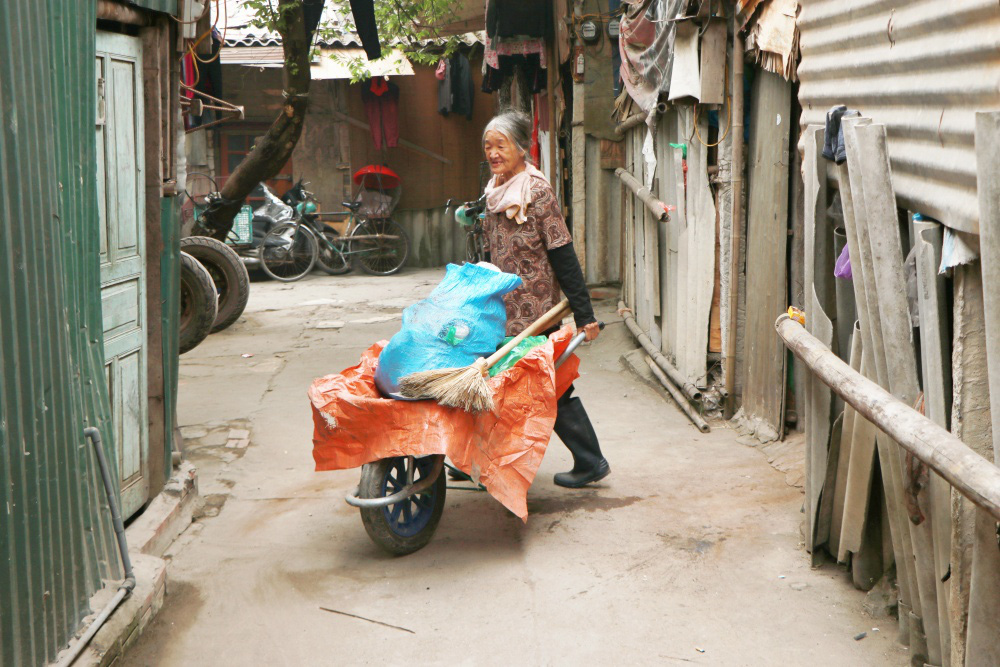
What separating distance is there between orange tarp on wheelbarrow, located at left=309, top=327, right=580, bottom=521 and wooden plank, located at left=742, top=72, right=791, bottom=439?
1799 mm

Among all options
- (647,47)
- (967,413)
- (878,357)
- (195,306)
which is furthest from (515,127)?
(195,306)

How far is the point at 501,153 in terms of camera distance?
4.56m

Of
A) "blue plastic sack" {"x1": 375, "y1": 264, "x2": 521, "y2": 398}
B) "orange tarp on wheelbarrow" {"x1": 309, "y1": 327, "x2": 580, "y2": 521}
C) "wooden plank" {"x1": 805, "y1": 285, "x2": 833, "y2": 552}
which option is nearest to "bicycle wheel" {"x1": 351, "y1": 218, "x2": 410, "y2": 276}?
"blue plastic sack" {"x1": 375, "y1": 264, "x2": 521, "y2": 398}

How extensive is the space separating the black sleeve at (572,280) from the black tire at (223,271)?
590 cm

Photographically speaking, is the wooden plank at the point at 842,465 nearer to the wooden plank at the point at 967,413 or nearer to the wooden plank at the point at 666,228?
the wooden plank at the point at 967,413

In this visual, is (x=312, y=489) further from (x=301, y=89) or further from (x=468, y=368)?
(x=301, y=89)

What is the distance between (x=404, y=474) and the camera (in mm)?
4203

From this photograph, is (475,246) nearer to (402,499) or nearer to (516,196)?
(516,196)

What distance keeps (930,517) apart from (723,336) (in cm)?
325

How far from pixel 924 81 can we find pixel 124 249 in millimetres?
3239

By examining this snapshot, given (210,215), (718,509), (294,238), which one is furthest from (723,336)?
(294,238)

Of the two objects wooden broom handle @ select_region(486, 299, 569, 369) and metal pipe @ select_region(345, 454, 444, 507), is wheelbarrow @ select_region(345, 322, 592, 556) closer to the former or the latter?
metal pipe @ select_region(345, 454, 444, 507)

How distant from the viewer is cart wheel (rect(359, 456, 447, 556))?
398cm

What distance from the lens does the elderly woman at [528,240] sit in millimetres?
4570
